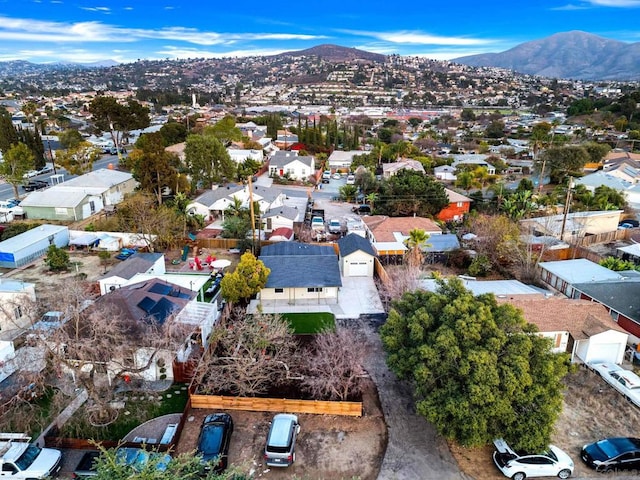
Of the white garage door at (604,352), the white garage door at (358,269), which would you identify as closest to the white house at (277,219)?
the white garage door at (358,269)

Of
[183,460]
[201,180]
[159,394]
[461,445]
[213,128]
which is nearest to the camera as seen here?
[183,460]

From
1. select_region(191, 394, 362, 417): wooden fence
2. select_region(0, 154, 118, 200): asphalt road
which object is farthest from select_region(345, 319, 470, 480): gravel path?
select_region(0, 154, 118, 200): asphalt road

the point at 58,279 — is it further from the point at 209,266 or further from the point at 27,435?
the point at 27,435

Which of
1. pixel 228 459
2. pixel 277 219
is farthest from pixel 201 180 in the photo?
pixel 228 459

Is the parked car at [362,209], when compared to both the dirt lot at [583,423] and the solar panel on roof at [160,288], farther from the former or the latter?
the dirt lot at [583,423]

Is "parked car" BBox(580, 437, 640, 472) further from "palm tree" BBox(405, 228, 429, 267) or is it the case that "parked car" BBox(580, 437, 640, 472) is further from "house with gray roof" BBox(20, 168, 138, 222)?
"house with gray roof" BBox(20, 168, 138, 222)

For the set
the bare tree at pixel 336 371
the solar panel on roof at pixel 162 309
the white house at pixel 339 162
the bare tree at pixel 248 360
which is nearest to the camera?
the bare tree at pixel 336 371

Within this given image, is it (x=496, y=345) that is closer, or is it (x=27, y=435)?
(x=496, y=345)
